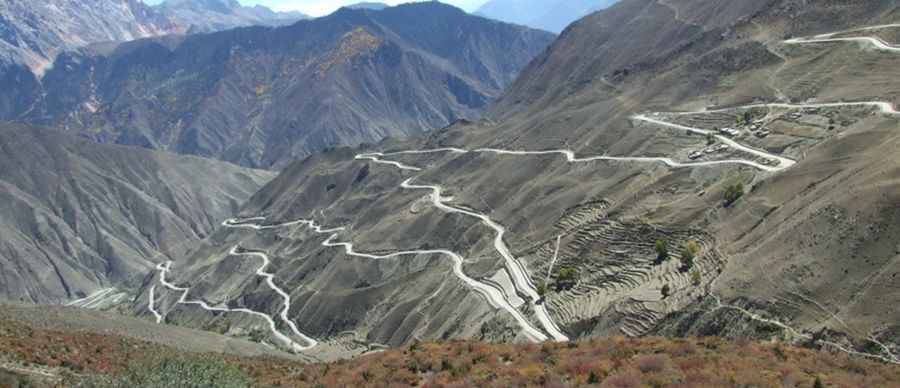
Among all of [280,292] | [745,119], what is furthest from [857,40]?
[280,292]

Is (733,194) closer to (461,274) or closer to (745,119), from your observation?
(745,119)

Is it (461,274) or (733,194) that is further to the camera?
(461,274)

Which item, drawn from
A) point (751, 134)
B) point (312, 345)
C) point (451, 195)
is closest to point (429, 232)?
point (451, 195)

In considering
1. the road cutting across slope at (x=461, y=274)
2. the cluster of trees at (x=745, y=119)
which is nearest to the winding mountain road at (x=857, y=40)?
the cluster of trees at (x=745, y=119)

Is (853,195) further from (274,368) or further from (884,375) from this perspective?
(274,368)

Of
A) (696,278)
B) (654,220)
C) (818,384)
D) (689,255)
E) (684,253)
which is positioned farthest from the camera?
(654,220)

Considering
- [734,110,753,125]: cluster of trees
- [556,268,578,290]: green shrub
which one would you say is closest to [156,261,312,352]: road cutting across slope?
[556,268,578,290]: green shrub
